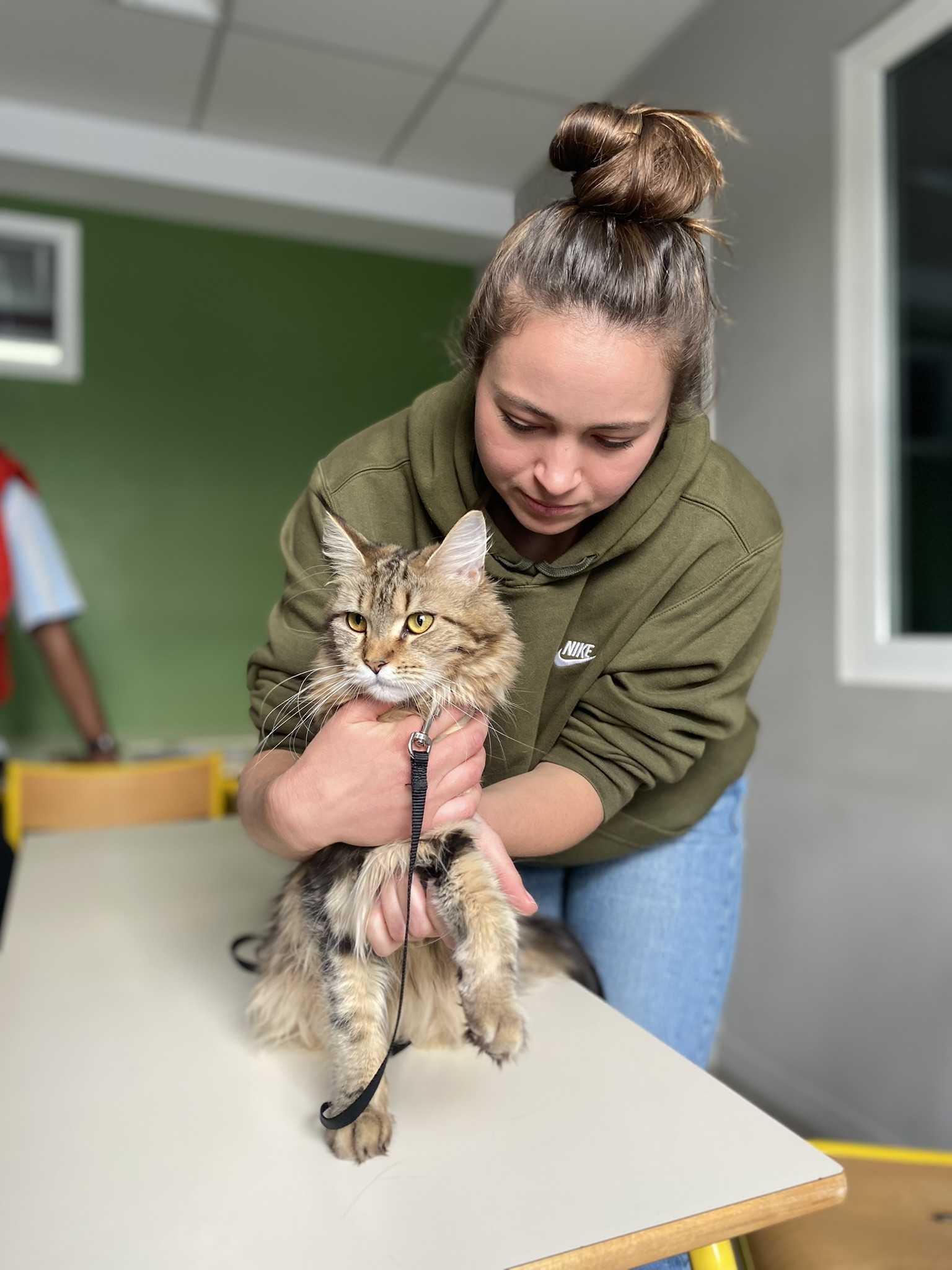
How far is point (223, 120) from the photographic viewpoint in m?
3.86

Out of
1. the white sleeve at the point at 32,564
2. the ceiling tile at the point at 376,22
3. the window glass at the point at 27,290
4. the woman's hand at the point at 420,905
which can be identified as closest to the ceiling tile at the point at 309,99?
the ceiling tile at the point at 376,22

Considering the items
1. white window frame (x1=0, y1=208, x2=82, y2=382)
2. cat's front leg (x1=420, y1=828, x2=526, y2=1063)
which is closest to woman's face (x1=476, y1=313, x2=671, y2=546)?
cat's front leg (x1=420, y1=828, x2=526, y2=1063)

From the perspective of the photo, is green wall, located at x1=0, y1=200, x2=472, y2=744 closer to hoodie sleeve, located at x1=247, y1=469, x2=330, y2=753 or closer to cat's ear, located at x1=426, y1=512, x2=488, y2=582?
hoodie sleeve, located at x1=247, y1=469, x2=330, y2=753

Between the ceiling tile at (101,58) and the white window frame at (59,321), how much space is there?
64cm

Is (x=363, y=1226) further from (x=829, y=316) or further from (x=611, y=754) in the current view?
(x=829, y=316)

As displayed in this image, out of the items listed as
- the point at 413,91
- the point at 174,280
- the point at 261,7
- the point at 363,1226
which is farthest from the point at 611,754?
the point at 174,280

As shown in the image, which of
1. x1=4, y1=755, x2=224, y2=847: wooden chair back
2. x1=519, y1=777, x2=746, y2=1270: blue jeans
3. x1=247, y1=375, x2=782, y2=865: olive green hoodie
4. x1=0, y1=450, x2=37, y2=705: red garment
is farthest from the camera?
x1=0, y1=450, x2=37, y2=705: red garment

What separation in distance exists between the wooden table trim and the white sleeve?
2.65m

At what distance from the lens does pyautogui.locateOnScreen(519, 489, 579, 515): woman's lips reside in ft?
3.14

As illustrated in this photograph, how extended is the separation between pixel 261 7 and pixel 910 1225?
380 cm

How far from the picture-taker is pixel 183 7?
10.3 feet

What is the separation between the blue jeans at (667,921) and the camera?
1.35 m

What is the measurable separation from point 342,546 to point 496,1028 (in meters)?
0.53

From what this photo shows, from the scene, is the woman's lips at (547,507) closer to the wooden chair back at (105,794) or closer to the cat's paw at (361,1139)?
the cat's paw at (361,1139)
